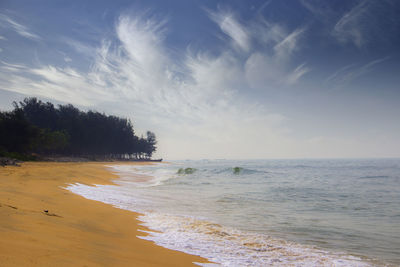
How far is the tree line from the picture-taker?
38.3 m

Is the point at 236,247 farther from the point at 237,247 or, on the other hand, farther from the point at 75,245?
the point at 75,245

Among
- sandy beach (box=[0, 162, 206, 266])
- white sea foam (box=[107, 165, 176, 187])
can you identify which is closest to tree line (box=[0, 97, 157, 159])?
white sea foam (box=[107, 165, 176, 187])

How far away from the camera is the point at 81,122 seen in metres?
76.8

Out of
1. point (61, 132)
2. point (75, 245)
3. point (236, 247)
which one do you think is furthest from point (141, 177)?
point (61, 132)

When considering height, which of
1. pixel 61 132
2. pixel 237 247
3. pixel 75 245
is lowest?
pixel 237 247

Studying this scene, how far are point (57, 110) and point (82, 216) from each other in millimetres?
89157

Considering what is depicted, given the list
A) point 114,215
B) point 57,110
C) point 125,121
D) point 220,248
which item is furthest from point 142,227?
point 125,121

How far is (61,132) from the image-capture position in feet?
204

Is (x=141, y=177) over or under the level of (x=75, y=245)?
under

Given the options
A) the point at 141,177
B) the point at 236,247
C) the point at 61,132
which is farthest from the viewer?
the point at 61,132

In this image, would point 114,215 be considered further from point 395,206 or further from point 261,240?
point 395,206

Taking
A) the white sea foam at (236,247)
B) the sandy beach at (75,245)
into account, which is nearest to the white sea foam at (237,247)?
the white sea foam at (236,247)

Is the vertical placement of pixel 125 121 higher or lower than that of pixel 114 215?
higher

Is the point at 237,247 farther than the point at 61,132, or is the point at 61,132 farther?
the point at 61,132
